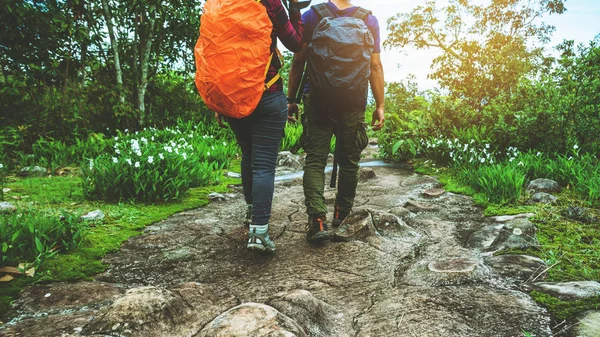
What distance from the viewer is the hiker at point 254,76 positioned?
2096mm

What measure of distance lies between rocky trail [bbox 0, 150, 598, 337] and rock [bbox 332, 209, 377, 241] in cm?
1

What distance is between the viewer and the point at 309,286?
2074 mm

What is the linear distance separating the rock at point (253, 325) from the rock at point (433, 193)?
308 cm

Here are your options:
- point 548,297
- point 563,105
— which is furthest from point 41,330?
point 563,105

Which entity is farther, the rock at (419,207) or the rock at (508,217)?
the rock at (419,207)

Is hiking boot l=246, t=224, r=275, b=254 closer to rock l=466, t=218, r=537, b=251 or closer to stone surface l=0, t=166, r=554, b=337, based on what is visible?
stone surface l=0, t=166, r=554, b=337

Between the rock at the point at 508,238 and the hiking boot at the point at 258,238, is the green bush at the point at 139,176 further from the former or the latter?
the rock at the point at 508,238

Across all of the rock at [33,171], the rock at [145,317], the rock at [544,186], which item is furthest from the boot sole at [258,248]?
the rock at [33,171]

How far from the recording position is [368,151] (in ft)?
27.5

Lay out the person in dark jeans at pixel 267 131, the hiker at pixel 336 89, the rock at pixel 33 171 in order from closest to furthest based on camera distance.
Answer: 1. the person in dark jeans at pixel 267 131
2. the hiker at pixel 336 89
3. the rock at pixel 33 171

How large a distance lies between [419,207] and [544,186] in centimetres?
125

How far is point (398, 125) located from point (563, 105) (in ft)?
9.13

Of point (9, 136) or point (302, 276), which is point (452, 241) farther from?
point (9, 136)

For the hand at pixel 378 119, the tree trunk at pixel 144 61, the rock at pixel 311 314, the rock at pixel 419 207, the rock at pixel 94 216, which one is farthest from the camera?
the tree trunk at pixel 144 61
